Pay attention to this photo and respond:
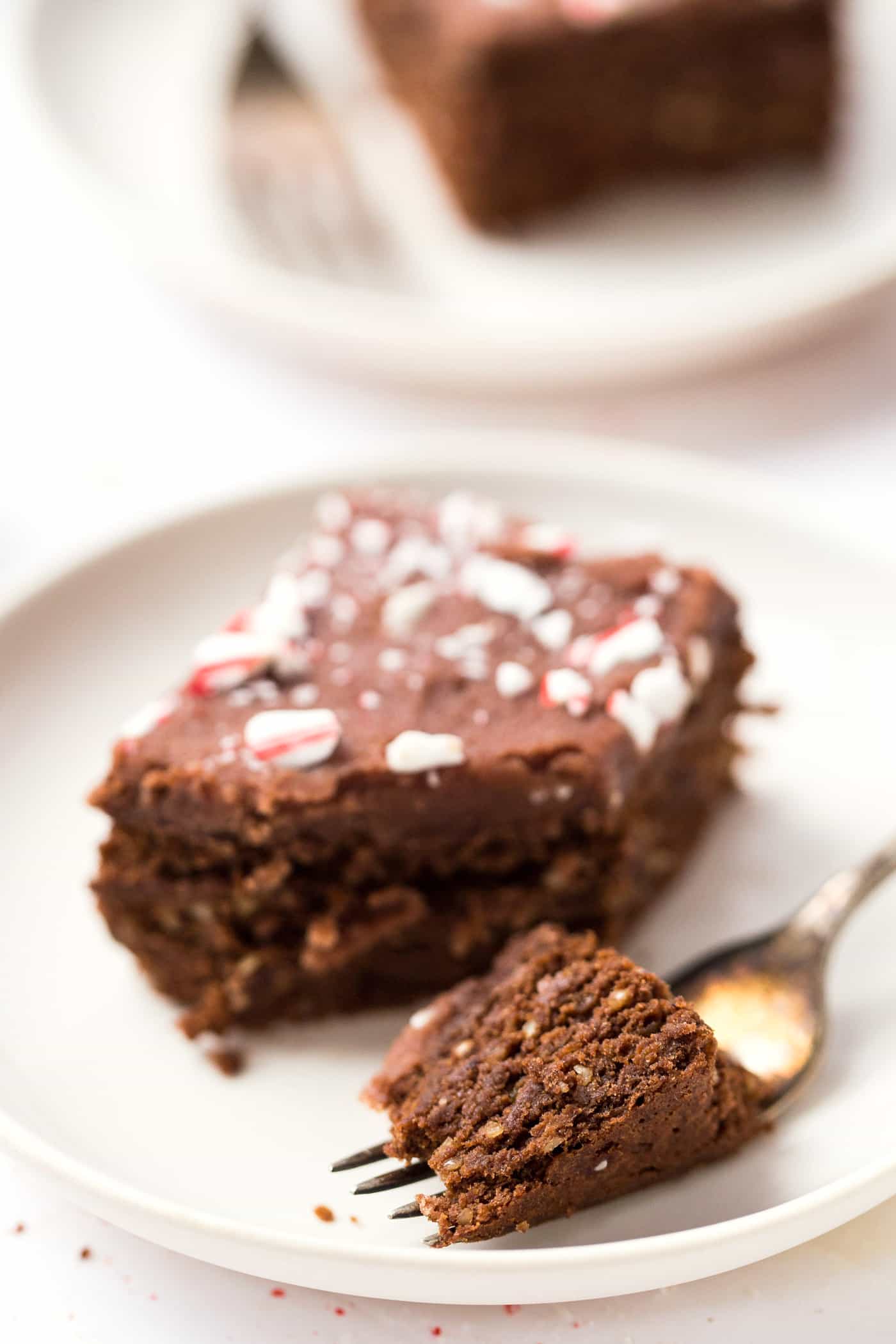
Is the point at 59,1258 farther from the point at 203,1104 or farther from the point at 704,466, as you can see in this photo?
the point at 704,466

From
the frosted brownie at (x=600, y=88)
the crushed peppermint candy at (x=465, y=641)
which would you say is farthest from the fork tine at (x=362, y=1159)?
the frosted brownie at (x=600, y=88)

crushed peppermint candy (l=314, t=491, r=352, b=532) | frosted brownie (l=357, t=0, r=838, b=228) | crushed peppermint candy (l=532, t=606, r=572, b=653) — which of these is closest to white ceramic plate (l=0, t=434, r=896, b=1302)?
crushed peppermint candy (l=314, t=491, r=352, b=532)

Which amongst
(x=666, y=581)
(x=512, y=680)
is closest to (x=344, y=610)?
(x=512, y=680)

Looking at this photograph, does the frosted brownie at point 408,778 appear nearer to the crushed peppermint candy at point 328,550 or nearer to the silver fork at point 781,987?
the crushed peppermint candy at point 328,550

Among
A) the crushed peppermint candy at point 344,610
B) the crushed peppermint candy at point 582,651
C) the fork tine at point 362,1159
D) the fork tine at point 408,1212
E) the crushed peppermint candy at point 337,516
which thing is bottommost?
the fork tine at point 408,1212

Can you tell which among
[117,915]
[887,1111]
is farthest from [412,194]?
[887,1111]

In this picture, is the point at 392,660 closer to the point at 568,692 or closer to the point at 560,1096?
the point at 568,692
